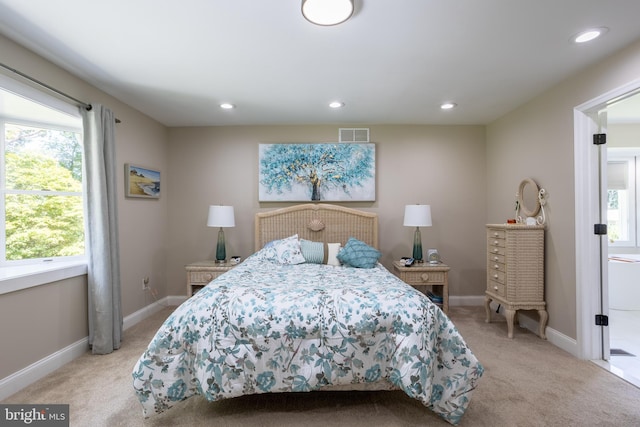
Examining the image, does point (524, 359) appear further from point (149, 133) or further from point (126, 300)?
point (149, 133)

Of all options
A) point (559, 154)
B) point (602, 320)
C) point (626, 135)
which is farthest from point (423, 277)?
point (626, 135)

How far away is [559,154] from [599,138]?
12.7 inches

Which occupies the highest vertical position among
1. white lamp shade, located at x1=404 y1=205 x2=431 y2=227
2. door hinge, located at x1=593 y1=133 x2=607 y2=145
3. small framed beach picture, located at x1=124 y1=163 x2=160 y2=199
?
door hinge, located at x1=593 y1=133 x2=607 y2=145

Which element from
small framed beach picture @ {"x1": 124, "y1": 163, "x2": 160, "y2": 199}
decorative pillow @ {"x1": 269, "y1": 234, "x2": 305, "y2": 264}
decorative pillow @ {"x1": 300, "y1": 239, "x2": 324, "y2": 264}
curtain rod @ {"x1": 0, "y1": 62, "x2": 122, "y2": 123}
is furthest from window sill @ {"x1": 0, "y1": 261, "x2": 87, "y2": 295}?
decorative pillow @ {"x1": 300, "y1": 239, "x2": 324, "y2": 264}

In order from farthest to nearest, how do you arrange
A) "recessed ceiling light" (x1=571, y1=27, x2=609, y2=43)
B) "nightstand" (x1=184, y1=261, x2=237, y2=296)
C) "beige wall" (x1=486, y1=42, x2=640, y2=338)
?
1. "nightstand" (x1=184, y1=261, x2=237, y2=296)
2. "beige wall" (x1=486, y1=42, x2=640, y2=338)
3. "recessed ceiling light" (x1=571, y1=27, x2=609, y2=43)

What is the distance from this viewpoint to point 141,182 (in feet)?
11.7

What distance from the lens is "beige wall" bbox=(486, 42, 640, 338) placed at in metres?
2.39

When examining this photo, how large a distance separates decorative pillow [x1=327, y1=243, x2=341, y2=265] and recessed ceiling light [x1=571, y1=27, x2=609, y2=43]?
2.70 metres

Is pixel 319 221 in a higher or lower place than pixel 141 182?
lower

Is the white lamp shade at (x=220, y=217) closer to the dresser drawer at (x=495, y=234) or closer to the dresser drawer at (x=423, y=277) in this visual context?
the dresser drawer at (x=423, y=277)

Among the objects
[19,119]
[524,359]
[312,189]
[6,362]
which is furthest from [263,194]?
[524,359]

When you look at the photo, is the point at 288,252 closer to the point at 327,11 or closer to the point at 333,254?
the point at 333,254

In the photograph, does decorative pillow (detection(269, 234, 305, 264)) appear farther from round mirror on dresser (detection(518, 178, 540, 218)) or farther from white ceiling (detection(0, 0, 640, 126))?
round mirror on dresser (detection(518, 178, 540, 218))

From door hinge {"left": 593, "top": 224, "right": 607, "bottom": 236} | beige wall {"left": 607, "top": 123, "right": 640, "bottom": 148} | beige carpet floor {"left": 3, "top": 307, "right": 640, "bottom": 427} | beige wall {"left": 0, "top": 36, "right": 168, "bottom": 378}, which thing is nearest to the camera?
beige carpet floor {"left": 3, "top": 307, "right": 640, "bottom": 427}
